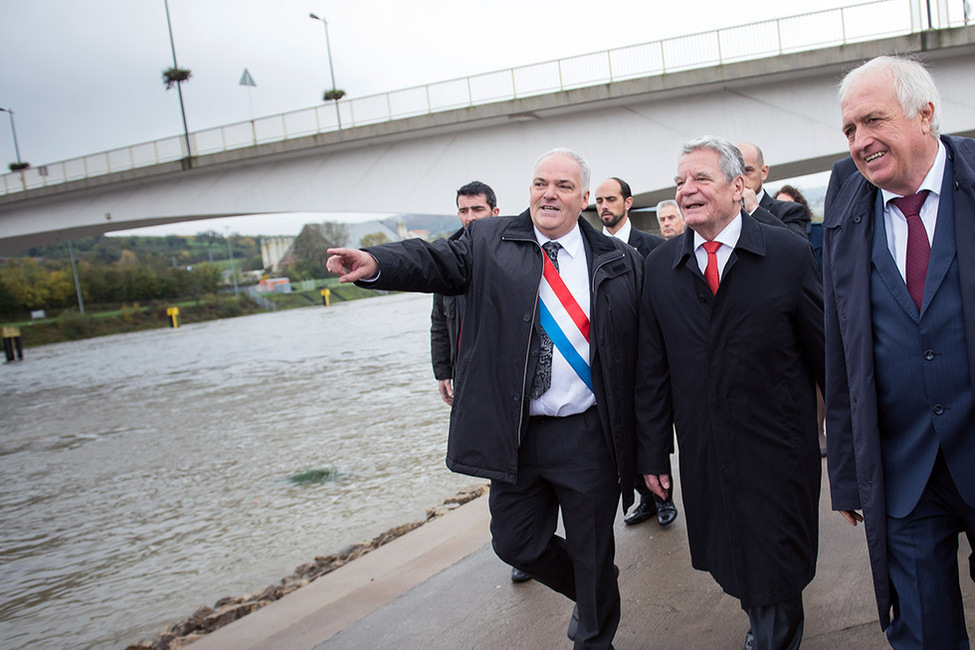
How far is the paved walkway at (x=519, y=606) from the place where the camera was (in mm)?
3301

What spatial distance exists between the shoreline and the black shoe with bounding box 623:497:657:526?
1922mm

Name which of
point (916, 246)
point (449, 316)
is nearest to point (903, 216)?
point (916, 246)

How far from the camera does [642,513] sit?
15.7 feet

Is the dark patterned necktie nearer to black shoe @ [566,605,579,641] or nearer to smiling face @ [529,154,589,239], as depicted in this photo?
smiling face @ [529,154,589,239]

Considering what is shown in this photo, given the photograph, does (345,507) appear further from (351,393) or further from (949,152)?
(351,393)

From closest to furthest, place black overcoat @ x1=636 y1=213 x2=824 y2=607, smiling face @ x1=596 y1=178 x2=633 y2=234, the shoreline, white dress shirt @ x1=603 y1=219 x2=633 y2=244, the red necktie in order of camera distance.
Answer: black overcoat @ x1=636 y1=213 x2=824 y2=607
the red necktie
the shoreline
white dress shirt @ x1=603 y1=219 x2=633 y2=244
smiling face @ x1=596 y1=178 x2=633 y2=234

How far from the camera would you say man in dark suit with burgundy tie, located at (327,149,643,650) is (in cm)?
302

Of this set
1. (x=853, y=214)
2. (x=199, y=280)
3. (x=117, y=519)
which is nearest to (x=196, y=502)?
(x=117, y=519)

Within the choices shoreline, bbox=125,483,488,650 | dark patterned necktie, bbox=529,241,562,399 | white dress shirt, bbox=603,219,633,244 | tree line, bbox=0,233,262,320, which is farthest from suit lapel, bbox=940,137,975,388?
tree line, bbox=0,233,262,320

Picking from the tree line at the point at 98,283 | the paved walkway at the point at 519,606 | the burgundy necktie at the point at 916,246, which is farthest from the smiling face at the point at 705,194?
the tree line at the point at 98,283

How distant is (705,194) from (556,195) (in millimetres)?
620

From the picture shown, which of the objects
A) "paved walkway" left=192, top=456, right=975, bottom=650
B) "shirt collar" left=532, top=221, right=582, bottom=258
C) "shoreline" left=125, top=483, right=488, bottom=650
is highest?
"shirt collar" left=532, top=221, right=582, bottom=258

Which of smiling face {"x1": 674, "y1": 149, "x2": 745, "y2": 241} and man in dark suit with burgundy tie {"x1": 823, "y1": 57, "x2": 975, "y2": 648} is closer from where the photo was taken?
man in dark suit with burgundy tie {"x1": 823, "y1": 57, "x2": 975, "y2": 648}

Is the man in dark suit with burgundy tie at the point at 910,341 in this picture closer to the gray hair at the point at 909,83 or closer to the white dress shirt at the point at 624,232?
the gray hair at the point at 909,83
